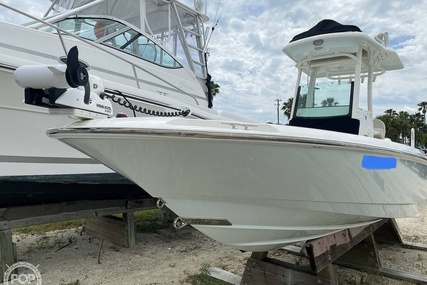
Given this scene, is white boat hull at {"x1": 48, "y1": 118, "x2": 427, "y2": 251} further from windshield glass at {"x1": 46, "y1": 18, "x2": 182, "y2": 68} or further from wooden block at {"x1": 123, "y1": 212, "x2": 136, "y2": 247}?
windshield glass at {"x1": 46, "y1": 18, "x2": 182, "y2": 68}

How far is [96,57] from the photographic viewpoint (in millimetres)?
4508

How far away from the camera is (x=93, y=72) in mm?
4367

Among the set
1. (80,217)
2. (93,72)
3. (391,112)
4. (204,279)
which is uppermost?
(391,112)

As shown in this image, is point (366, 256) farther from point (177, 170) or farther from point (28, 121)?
point (28, 121)

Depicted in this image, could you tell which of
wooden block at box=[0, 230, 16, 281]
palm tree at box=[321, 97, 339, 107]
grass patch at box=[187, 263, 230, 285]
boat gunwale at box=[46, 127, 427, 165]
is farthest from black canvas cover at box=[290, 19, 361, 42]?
wooden block at box=[0, 230, 16, 281]

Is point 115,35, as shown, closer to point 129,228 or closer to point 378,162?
point 129,228

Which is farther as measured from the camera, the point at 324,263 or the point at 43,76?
the point at 324,263

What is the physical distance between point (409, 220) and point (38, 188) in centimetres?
670

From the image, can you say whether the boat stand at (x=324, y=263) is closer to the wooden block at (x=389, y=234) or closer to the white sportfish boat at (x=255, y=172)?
the white sportfish boat at (x=255, y=172)

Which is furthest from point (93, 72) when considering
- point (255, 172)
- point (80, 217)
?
point (255, 172)

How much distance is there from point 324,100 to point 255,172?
2.09m

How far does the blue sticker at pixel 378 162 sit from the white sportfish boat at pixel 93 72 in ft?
6.43

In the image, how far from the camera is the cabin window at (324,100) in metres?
3.96

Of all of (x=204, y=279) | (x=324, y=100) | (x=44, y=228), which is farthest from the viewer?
(x=44, y=228)
